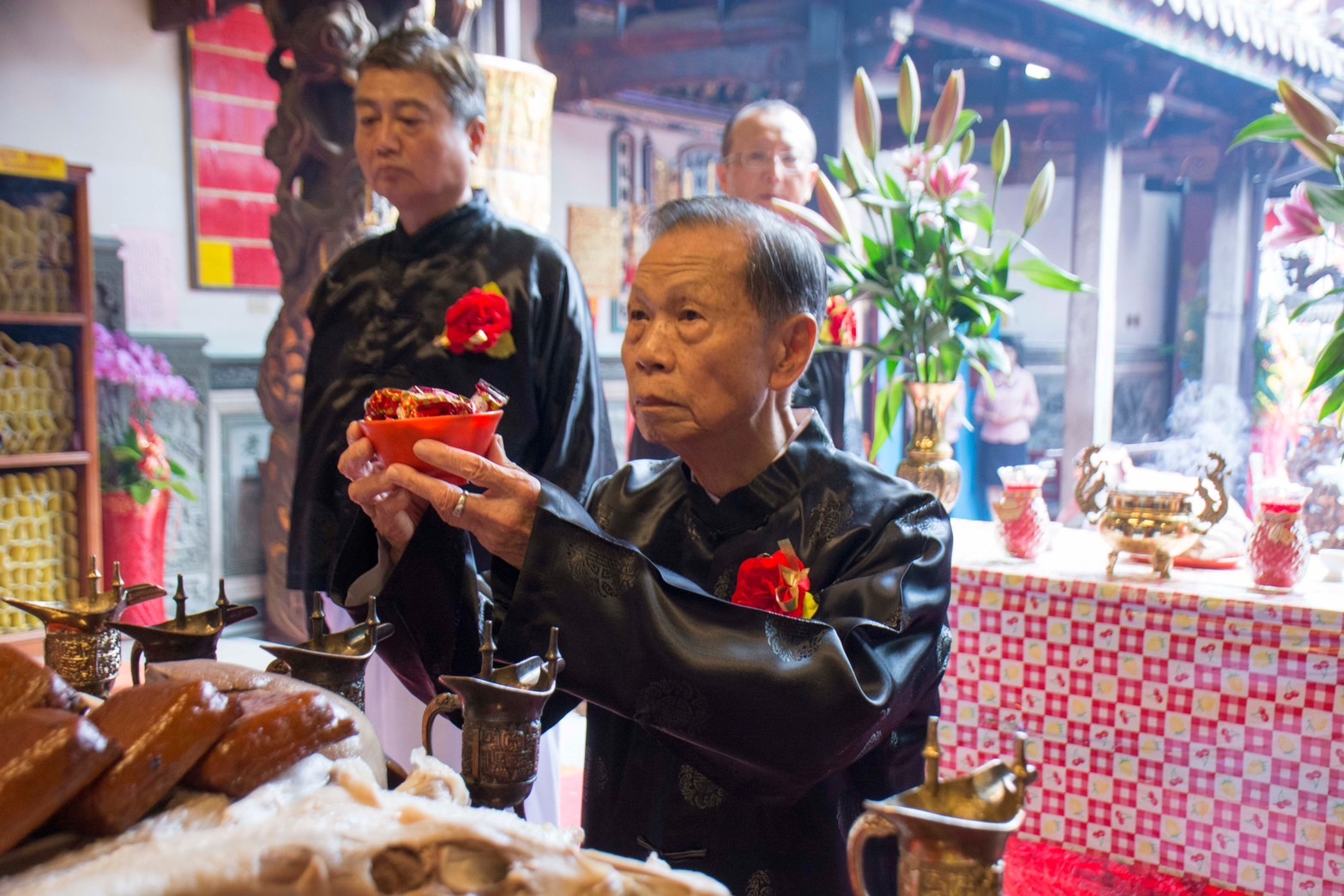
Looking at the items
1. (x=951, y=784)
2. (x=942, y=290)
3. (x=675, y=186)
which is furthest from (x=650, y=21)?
(x=951, y=784)

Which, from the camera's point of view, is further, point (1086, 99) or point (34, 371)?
point (1086, 99)

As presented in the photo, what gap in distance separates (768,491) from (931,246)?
6.78ft

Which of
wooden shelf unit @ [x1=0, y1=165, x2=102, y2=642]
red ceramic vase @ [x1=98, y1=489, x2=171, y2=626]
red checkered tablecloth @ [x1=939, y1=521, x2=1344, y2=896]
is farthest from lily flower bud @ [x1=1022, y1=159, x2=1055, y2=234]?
red ceramic vase @ [x1=98, y1=489, x2=171, y2=626]

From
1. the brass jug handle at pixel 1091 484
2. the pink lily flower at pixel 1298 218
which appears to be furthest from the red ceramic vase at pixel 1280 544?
the pink lily flower at pixel 1298 218

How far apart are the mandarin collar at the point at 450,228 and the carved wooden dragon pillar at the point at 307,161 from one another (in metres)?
1.69

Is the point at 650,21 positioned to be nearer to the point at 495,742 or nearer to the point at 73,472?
the point at 73,472

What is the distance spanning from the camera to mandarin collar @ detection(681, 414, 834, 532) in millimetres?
1520

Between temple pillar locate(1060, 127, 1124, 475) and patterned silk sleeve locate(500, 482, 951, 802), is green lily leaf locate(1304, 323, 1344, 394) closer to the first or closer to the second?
patterned silk sleeve locate(500, 482, 951, 802)

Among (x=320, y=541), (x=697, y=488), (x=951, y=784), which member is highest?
(x=697, y=488)

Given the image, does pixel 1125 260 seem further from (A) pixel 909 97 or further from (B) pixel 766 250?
(B) pixel 766 250

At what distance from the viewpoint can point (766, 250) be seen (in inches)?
56.6

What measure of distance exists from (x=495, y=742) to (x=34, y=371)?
14.6 ft

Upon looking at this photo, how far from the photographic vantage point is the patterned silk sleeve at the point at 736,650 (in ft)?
4.01

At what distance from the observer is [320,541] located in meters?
2.83
